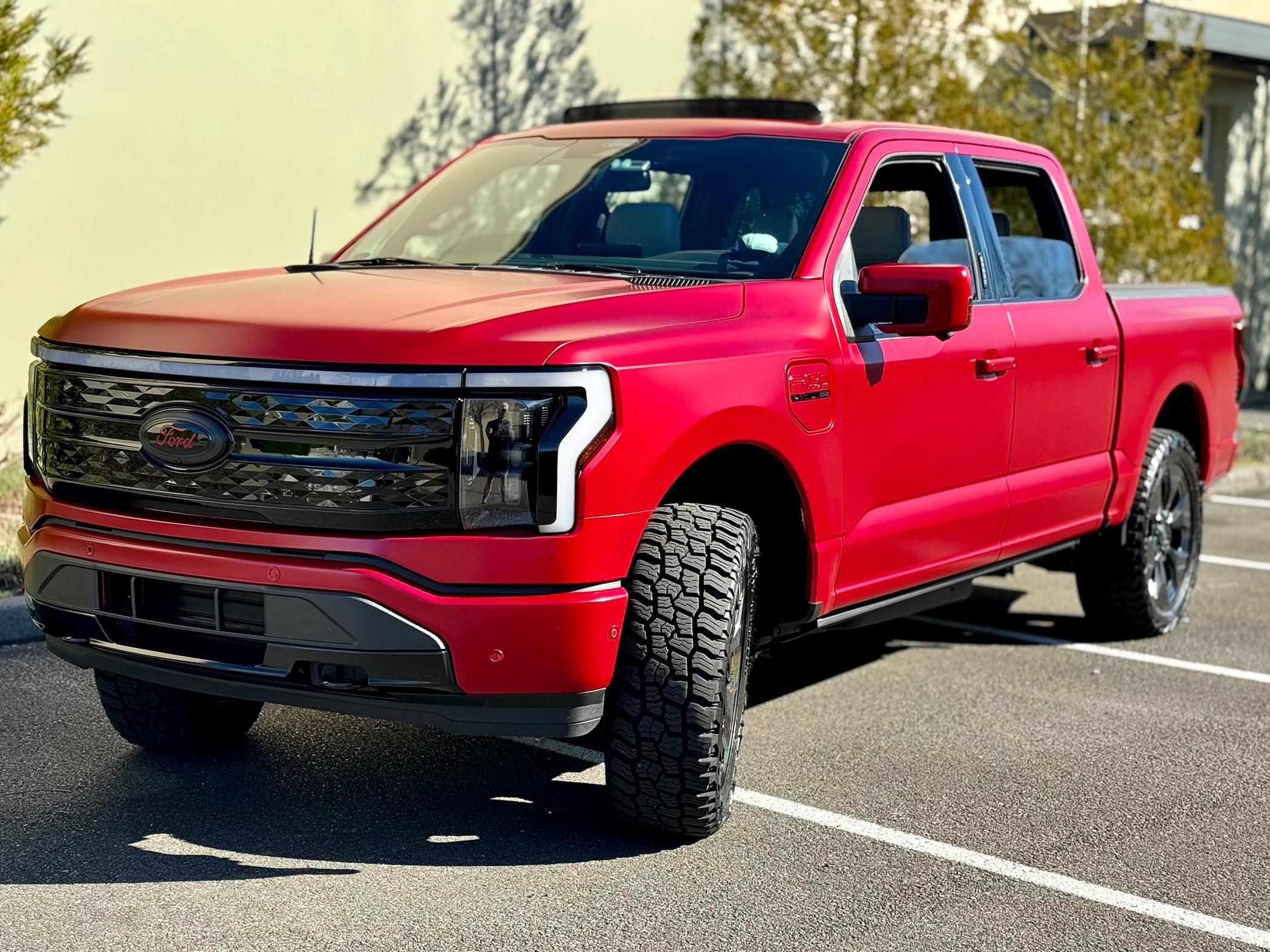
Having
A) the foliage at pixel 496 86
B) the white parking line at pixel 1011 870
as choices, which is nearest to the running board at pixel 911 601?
the white parking line at pixel 1011 870

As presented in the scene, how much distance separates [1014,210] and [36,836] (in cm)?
978

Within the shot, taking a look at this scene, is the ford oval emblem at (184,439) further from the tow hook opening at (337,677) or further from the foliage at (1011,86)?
the foliage at (1011,86)

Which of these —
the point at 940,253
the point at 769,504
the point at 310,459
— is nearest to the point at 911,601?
the point at 769,504

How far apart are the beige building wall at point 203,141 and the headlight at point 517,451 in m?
6.08

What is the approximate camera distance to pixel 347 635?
11.9 feet

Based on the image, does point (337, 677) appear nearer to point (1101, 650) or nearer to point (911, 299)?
point (911, 299)

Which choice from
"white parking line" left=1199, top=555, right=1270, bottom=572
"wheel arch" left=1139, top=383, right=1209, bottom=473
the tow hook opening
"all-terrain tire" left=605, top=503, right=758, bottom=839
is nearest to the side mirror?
"all-terrain tire" left=605, top=503, right=758, bottom=839

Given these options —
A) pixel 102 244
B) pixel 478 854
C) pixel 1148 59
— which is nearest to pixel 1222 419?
pixel 478 854

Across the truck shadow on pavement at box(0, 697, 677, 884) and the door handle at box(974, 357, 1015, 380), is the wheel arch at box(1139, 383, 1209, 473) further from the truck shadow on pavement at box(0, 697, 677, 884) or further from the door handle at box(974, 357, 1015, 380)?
the truck shadow on pavement at box(0, 697, 677, 884)

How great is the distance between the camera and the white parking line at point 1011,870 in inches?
149

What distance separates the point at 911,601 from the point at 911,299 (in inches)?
46.0

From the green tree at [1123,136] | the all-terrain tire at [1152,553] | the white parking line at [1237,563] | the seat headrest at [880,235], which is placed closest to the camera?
the seat headrest at [880,235]

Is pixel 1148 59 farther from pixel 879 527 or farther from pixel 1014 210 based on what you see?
pixel 879 527

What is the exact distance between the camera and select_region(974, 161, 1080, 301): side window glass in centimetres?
602
